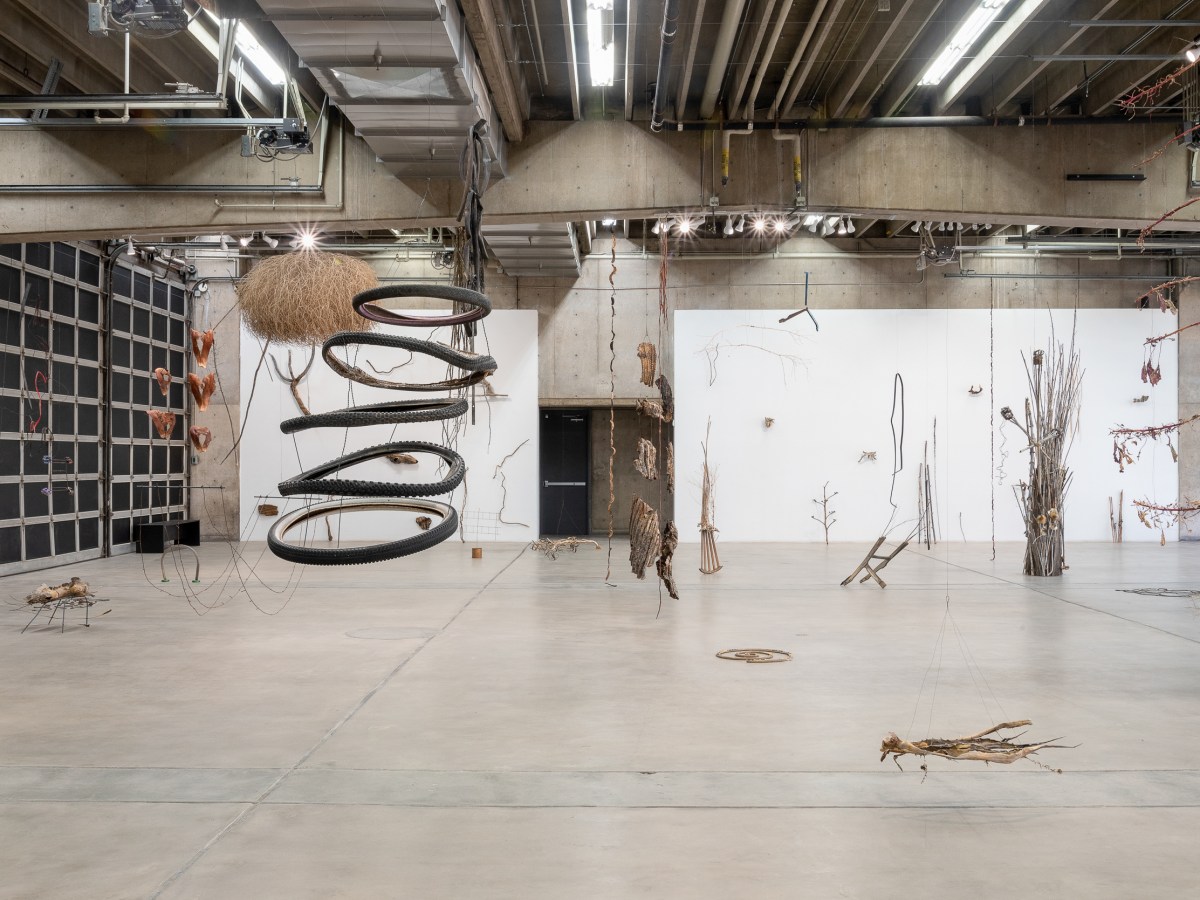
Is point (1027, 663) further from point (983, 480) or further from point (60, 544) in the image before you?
point (60, 544)

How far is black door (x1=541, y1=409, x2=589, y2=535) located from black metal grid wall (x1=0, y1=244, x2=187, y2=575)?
4.89 meters

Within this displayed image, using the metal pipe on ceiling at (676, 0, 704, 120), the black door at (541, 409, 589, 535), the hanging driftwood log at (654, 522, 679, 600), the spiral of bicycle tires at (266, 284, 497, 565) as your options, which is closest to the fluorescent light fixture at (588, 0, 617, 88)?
the metal pipe on ceiling at (676, 0, 704, 120)

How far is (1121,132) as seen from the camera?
806cm

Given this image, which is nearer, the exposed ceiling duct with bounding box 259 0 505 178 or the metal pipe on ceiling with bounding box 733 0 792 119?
the exposed ceiling duct with bounding box 259 0 505 178

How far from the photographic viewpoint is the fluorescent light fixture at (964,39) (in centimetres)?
625

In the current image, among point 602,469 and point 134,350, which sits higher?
point 134,350

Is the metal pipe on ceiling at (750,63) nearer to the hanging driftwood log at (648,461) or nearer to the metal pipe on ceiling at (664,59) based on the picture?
the metal pipe on ceiling at (664,59)

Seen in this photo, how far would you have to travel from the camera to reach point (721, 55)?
6.82 metres

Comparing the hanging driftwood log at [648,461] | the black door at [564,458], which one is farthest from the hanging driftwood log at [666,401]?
the black door at [564,458]

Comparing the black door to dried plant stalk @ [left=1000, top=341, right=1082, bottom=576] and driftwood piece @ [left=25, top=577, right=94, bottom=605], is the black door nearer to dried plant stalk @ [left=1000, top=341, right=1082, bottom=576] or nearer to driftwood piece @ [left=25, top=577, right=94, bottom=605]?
dried plant stalk @ [left=1000, top=341, right=1082, bottom=576]

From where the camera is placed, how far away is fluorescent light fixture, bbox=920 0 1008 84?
625cm

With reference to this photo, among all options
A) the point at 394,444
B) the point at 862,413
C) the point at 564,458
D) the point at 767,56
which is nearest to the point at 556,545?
the point at 564,458

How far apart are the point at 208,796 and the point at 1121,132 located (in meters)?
8.05

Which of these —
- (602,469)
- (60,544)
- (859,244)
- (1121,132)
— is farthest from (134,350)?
(1121,132)
